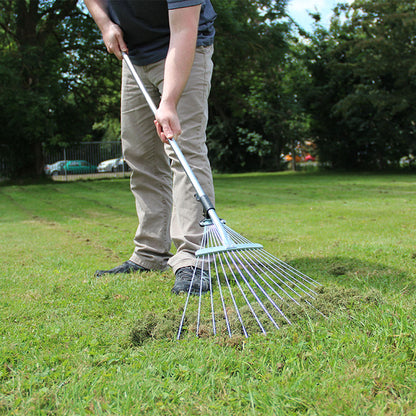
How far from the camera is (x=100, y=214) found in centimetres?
639

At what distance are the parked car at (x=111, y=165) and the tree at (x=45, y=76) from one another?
3830 millimetres

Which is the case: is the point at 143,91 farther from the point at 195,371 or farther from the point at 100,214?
the point at 100,214

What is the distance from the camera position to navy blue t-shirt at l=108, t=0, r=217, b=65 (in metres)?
2.68

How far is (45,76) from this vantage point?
13664 mm

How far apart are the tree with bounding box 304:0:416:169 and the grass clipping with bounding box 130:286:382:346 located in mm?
14218

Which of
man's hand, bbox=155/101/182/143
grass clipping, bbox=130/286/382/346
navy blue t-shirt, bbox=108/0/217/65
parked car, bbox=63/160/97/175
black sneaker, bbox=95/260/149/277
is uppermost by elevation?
navy blue t-shirt, bbox=108/0/217/65

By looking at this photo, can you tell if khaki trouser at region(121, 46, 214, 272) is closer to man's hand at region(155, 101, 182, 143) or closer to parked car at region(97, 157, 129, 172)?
man's hand at region(155, 101, 182, 143)

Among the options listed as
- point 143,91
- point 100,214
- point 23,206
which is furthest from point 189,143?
point 23,206

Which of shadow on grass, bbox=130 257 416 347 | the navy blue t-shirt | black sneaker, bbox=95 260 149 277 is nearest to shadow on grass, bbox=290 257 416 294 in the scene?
shadow on grass, bbox=130 257 416 347

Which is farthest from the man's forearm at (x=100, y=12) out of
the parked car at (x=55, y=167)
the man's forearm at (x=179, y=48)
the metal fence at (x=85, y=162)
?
the parked car at (x=55, y=167)

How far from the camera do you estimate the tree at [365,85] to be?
15.1 m

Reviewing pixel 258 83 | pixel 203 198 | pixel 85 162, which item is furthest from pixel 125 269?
pixel 85 162

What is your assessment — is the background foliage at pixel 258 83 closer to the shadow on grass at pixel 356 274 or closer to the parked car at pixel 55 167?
the parked car at pixel 55 167

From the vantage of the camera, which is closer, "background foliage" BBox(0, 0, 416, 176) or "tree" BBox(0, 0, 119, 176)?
"tree" BBox(0, 0, 119, 176)
